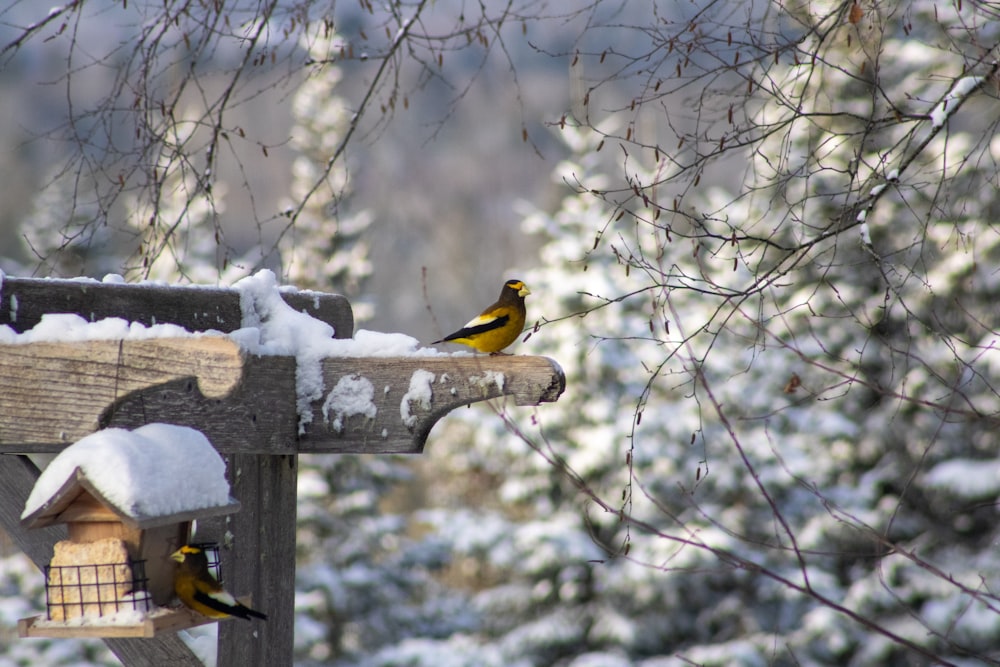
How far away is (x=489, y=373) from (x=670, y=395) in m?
10.2

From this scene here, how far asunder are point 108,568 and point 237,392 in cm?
57

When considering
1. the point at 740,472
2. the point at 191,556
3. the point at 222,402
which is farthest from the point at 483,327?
the point at 740,472

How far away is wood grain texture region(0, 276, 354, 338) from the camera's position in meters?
2.41

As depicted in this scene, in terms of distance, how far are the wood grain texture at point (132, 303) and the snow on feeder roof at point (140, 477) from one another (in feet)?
1.57

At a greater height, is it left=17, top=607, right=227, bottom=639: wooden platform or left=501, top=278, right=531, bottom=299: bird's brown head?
left=501, top=278, right=531, bottom=299: bird's brown head

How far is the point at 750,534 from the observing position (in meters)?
11.8

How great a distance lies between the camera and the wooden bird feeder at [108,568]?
2137mm

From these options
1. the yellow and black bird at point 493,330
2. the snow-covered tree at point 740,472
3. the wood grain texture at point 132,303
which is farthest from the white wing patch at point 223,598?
the snow-covered tree at point 740,472

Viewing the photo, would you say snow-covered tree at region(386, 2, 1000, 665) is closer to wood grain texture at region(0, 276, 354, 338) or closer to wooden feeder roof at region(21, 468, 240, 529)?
wood grain texture at region(0, 276, 354, 338)

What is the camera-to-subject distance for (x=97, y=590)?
2.28 m

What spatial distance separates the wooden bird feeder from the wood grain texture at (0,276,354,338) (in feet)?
1.60

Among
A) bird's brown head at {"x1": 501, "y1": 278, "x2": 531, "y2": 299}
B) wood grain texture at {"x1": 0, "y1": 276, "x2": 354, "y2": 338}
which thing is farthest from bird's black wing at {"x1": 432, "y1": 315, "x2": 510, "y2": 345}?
wood grain texture at {"x1": 0, "y1": 276, "x2": 354, "y2": 338}

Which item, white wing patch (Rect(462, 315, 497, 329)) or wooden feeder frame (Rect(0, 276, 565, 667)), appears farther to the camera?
white wing patch (Rect(462, 315, 497, 329))

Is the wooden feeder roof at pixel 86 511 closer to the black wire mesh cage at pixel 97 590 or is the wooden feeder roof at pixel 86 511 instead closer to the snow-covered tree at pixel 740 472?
the black wire mesh cage at pixel 97 590
